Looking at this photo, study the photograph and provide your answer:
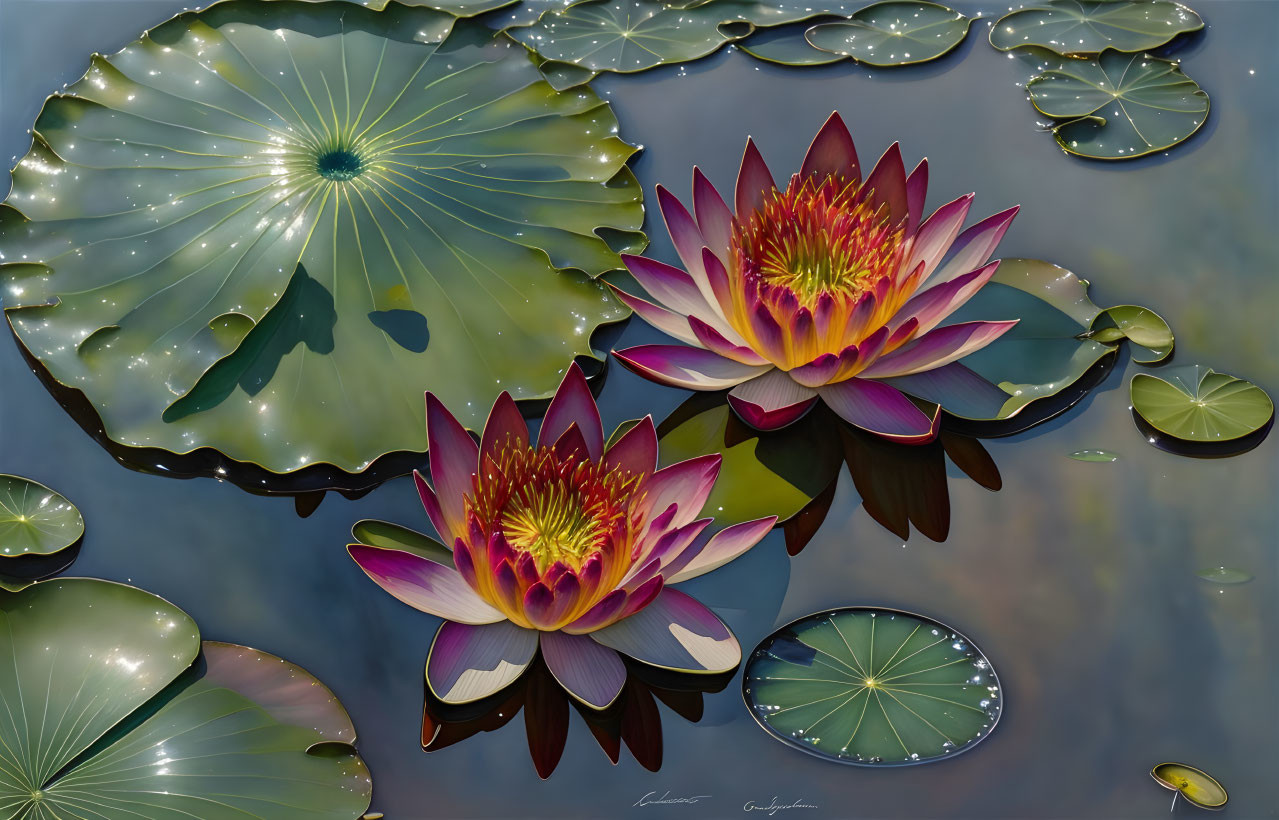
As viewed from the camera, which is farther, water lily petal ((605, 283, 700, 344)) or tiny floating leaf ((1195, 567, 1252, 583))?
water lily petal ((605, 283, 700, 344))

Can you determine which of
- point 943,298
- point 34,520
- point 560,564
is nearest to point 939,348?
point 943,298

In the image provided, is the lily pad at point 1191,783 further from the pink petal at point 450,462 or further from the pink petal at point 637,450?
the pink petal at point 450,462

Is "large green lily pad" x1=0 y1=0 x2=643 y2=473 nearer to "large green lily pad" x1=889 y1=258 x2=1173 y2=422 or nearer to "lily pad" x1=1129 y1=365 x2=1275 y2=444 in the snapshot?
"large green lily pad" x1=889 y1=258 x2=1173 y2=422

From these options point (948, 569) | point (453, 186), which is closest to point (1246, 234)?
point (948, 569)

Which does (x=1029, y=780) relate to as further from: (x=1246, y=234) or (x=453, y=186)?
Result: (x=453, y=186)

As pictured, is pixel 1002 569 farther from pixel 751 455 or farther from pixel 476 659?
pixel 476 659

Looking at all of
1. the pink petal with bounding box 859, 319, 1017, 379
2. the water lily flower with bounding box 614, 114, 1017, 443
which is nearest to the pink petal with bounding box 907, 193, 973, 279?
the water lily flower with bounding box 614, 114, 1017, 443

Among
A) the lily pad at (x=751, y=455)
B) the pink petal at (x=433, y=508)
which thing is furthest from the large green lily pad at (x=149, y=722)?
the lily pad at (x=751, y=455)
